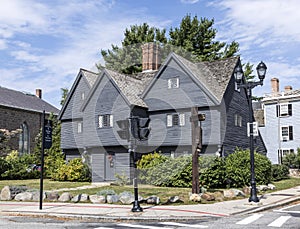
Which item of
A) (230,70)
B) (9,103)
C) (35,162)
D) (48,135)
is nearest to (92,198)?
(48,135)

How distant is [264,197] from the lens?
18.6 metres

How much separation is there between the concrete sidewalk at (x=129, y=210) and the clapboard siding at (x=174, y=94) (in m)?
13.8

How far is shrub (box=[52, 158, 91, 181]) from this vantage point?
3064cm

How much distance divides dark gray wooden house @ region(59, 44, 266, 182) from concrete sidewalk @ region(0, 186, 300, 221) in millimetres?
13100

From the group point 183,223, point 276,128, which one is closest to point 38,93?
point 276,128

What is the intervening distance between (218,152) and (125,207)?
1502cm

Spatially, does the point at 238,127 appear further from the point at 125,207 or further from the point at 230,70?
the point at 125,207

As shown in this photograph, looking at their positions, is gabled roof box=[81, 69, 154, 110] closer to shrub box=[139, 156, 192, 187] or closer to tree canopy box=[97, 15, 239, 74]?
shrub box=[139, 156, 192, 187]

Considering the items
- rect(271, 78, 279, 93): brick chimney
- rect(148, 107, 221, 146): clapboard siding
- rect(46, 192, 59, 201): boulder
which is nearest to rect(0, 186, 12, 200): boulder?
rect(46, 192, 59, 201): boulder

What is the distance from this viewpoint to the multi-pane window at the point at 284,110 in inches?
1742

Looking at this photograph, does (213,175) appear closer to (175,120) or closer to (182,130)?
(182,130)

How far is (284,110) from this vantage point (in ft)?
146

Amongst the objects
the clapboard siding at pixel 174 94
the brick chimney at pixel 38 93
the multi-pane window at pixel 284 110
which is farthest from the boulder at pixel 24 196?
the brick chimney at pixel 38 93

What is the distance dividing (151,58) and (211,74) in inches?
269
